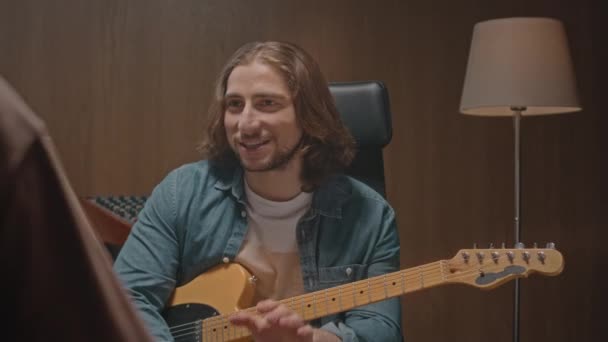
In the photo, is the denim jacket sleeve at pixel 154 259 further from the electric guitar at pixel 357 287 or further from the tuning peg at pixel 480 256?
the tuning peg at pixel 480 256

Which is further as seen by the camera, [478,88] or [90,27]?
[90,27]

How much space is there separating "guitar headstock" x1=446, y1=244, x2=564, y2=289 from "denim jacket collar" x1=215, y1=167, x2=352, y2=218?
0.27 meters

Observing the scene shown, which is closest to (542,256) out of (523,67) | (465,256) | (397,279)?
(465,256)

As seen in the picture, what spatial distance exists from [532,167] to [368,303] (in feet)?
6.35

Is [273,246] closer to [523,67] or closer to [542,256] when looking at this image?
[542,256]

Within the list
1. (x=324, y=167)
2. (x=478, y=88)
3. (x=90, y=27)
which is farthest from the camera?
(x=90, y=27)

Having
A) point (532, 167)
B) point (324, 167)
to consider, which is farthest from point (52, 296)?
point (532, 167)

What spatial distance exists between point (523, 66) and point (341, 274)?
1039 mm

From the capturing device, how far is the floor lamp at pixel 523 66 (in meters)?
2.44

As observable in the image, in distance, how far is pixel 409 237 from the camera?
10.9 feet

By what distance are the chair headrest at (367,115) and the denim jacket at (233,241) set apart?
201 mm

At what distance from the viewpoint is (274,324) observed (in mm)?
1435

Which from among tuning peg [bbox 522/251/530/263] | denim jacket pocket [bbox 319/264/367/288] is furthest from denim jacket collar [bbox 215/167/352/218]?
tuning peg [bbox 522/251/530/263]

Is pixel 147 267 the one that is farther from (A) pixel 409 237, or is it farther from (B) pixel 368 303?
(A) pixel 409 237
